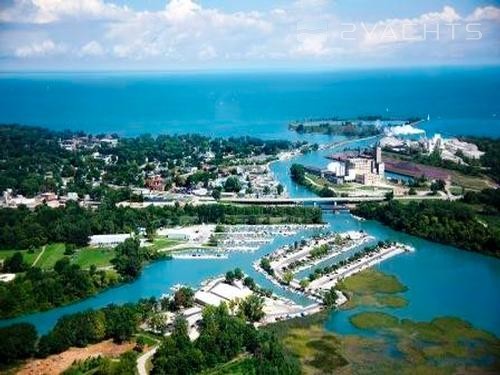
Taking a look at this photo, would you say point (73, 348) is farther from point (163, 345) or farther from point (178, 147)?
point (178, 147)

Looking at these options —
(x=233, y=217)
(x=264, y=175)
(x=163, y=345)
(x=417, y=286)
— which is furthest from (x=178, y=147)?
(x=163, y=345)

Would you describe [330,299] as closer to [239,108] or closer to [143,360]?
[143,360]

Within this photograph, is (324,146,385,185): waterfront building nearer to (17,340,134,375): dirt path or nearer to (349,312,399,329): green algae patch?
(349,312,399,329): green algae patch

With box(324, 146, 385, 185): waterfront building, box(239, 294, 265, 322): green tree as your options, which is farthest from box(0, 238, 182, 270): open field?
box(324, 146, 385, 185): waterfront building

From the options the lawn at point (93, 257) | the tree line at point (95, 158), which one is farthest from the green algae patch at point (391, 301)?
the tree line at point (95, 158)

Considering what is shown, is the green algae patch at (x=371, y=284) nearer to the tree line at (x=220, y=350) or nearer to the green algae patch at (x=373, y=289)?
the green algae patch at (x=373, y=289)
